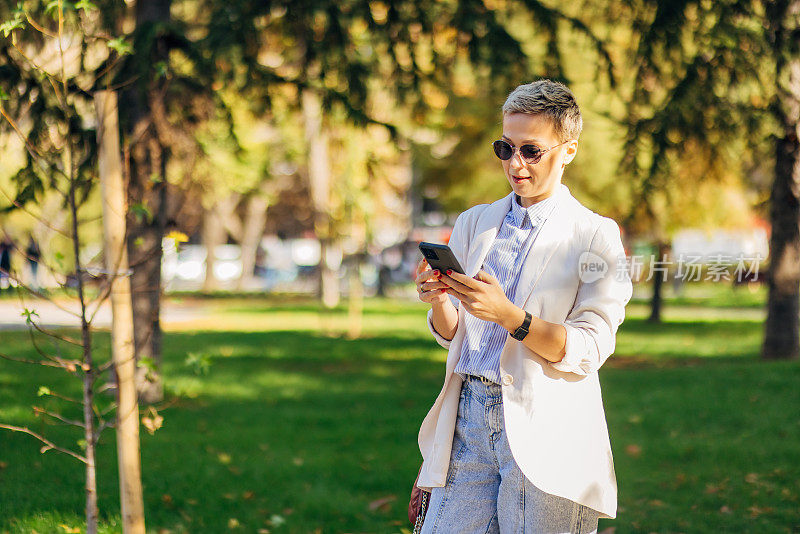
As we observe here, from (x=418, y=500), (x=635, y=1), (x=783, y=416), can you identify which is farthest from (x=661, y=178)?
(x=418, y=500)

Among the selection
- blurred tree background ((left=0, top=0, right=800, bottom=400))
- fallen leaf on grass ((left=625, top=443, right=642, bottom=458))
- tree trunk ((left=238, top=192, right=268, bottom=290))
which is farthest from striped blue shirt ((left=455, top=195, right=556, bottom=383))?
tree trunk ((left=238, top=192, right=268, bottom=290))

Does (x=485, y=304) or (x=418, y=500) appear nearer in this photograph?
(x=485, y=304)

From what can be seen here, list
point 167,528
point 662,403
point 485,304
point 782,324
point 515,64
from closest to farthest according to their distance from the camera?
1. point 485,304
2. point 167,528
3. point 515,64
4. point 662,403
5. point 782,324

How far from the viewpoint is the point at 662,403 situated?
9.24m

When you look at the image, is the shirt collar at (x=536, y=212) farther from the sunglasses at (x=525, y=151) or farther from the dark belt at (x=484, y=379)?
the dark belt at (x=484, y=379)

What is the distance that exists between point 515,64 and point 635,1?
1191 millimetres

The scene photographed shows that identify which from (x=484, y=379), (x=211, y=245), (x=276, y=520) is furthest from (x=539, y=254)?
(x=211, y=245)

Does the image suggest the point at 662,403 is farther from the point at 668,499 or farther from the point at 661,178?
the point at 668,499

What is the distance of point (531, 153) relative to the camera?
2562 mm

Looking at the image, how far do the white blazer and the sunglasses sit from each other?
0.54 ft

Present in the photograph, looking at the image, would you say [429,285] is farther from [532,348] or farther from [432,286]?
[532,348]

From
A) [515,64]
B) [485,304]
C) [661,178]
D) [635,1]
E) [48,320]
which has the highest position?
[635,1]

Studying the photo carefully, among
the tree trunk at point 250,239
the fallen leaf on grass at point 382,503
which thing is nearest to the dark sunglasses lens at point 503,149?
the fallen leaf on grass at point 382,503

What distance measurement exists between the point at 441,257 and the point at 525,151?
423mm
